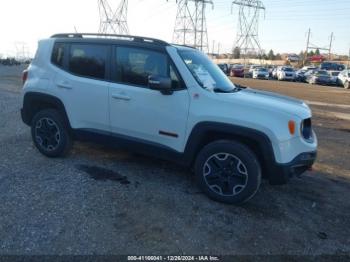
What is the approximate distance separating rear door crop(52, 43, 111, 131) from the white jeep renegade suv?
0.05ft

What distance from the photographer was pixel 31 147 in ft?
23.3

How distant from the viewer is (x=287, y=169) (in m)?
4.85

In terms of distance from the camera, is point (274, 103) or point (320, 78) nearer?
point (274, 103)

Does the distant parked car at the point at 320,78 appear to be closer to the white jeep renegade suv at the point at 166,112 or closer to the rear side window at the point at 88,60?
the white jeep renegade suv at the point at 166,112

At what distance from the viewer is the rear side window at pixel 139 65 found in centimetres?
543

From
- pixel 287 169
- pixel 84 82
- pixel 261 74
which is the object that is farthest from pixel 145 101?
pixel 261 74

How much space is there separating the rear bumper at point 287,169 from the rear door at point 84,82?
2.41 metres

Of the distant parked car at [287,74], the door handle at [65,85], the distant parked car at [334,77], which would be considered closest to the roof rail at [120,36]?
the door handle at [65,85]

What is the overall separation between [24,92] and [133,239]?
357 cm

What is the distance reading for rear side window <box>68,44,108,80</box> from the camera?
588 cm

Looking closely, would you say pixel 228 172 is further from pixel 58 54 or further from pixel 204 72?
pixel 58 54

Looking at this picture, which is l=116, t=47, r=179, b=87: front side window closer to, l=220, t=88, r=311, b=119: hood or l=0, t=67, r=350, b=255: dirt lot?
l=220, t=88, r=311, b=119: hood

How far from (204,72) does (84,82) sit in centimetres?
173

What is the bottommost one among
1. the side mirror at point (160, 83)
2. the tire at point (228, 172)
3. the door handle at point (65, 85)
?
the tire at point (228, 172)
